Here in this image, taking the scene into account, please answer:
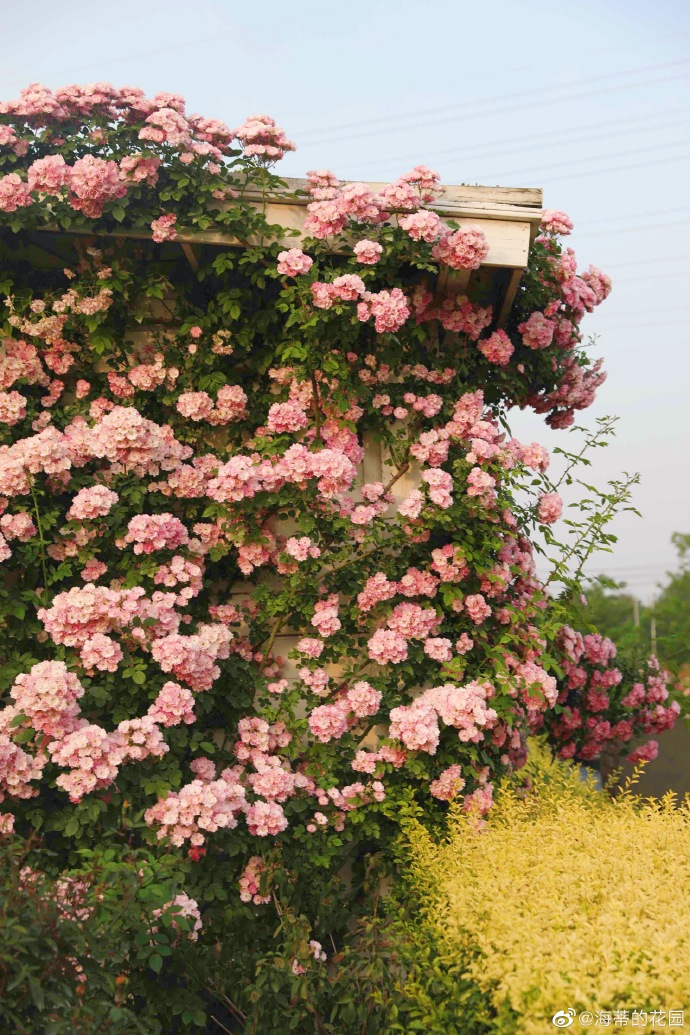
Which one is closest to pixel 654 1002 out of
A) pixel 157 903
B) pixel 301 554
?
pixel 157 903

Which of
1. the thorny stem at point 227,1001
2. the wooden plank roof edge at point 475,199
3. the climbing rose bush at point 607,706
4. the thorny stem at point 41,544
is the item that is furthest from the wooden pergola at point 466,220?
the thorny stem at point 227,1001

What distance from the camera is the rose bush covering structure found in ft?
13.2

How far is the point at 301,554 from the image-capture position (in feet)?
14.0

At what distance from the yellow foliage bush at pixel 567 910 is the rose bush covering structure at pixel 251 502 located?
2.26 feet

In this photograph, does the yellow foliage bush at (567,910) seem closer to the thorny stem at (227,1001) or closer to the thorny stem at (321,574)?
the thorny stem at (227,1001)

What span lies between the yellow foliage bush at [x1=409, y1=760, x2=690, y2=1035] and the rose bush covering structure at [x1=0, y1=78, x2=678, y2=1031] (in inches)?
27.1

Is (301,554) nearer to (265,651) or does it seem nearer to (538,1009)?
(265,651)

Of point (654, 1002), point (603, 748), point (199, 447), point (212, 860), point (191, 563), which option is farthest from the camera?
point (603, 748)

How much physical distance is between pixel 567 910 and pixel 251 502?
2.24 m

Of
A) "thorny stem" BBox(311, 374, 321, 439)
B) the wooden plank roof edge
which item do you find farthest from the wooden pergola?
"thorny stem" BBox(311, 374, 321, 439)

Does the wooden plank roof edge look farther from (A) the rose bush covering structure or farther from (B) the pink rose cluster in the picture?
(B) the pink rose cluster

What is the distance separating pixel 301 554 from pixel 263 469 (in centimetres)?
40

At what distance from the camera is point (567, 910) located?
8.73ft

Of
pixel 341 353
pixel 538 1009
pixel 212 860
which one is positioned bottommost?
pixel 212 860
